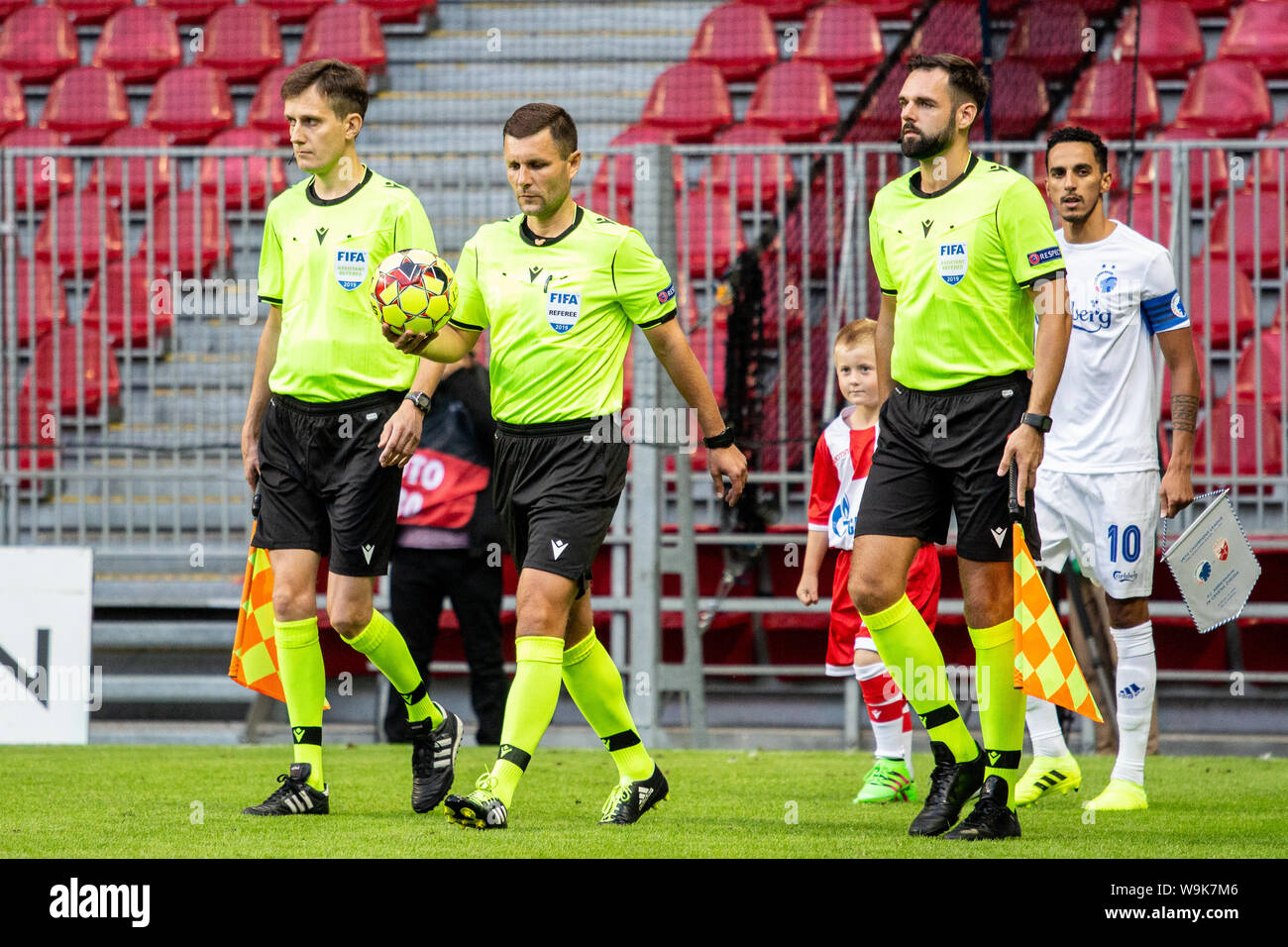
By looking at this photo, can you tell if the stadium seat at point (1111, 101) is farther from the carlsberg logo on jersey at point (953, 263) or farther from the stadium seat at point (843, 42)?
the carlsberg logo on jersey at point (953, 263)

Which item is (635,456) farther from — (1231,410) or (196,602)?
(1231,410)

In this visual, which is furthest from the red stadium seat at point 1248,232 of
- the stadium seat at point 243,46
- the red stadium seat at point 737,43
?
the stadium seat at point 243,46

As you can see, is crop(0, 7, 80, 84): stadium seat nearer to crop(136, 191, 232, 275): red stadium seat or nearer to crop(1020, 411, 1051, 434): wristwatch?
crop(136, 191, 232, 275): red stadium seat

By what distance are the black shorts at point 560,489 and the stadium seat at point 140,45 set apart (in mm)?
9111

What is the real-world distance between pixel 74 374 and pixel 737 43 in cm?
576

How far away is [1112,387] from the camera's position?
5.68 metres

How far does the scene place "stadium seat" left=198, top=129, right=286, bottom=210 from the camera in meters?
8.70

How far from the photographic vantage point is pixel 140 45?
12727 mm

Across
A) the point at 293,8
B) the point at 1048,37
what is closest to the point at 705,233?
the point at 1048,37

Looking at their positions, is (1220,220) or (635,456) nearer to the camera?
(635,456)

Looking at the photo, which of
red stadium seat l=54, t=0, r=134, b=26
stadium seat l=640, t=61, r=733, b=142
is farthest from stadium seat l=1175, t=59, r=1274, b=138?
red stadium seat l=54, t=0, r=134, b=26

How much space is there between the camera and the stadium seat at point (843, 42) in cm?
1174
